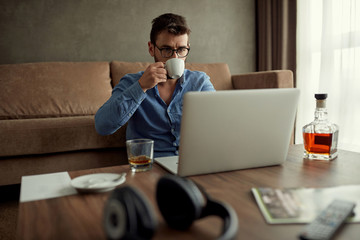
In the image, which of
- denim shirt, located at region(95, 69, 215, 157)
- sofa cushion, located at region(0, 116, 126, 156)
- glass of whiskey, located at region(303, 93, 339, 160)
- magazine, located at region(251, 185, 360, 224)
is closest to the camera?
magazine, located at region(251, 185, 360, 224)

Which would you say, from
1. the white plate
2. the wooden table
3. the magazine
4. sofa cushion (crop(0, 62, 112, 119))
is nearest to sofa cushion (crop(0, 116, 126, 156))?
sofa cushion (crop(0, 62, 112, 119))

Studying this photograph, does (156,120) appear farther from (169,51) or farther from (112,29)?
(112,29)

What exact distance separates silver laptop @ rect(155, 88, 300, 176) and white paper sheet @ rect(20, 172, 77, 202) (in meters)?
0.27

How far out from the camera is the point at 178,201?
0.49 meters

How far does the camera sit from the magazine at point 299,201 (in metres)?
0.52

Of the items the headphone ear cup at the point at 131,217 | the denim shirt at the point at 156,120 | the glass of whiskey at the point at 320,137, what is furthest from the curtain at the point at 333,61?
the headphone ear cup at the point at 131,217

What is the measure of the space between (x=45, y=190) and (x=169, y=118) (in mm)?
737

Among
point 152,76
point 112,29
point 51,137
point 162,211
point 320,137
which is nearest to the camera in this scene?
point 162,211

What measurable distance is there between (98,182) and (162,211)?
257 mm

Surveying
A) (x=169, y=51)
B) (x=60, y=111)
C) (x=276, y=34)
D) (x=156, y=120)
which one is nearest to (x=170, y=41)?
(x=169, y=51)

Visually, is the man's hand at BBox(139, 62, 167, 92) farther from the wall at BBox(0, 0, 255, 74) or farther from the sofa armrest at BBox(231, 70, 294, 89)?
the wall at BBox(0, 0, 255, 74)

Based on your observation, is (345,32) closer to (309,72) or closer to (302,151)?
(309,72)

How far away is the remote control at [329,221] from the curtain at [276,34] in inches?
110

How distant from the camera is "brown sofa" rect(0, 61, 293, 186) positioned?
175 cm
